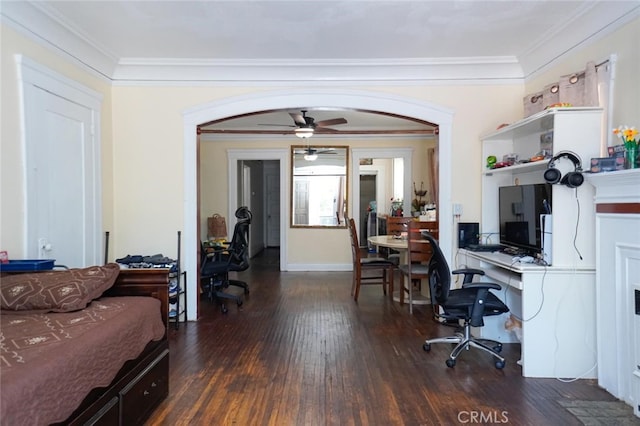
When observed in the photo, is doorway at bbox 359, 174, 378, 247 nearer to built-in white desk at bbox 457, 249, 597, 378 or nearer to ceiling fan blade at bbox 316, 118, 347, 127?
ceiling fan blade at bbox 316, 118, 347, 127

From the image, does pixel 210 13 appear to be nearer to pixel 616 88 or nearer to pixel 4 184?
pixel 4 184

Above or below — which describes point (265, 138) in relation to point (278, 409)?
above

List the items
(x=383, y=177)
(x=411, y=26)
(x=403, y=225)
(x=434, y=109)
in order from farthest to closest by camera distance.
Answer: (x=383, y=177)
(x=403, y=225)
(x=434, y=109)
(x=411, y=26)

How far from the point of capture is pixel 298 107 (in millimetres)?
4250

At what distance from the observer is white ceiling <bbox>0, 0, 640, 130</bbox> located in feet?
9.59

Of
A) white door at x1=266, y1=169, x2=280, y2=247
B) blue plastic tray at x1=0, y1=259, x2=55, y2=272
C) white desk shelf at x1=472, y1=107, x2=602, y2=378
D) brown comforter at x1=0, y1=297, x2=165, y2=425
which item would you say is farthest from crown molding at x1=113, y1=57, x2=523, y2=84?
white door at x1=266, y1=169, x2=280, y2=247

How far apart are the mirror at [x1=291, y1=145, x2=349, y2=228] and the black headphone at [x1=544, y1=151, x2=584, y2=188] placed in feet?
15.5

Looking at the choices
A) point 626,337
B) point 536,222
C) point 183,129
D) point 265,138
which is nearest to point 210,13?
point 183,129

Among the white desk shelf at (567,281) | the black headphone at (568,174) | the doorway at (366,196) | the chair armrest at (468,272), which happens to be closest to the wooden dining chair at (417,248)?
the chair armrest at (468,272)

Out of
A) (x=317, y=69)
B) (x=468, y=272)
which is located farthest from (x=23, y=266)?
→ (x=468, y=272)

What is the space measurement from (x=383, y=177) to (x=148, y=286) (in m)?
7.75

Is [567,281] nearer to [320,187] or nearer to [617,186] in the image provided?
[617,186]

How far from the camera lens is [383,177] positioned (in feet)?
31.7

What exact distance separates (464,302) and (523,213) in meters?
1.03
